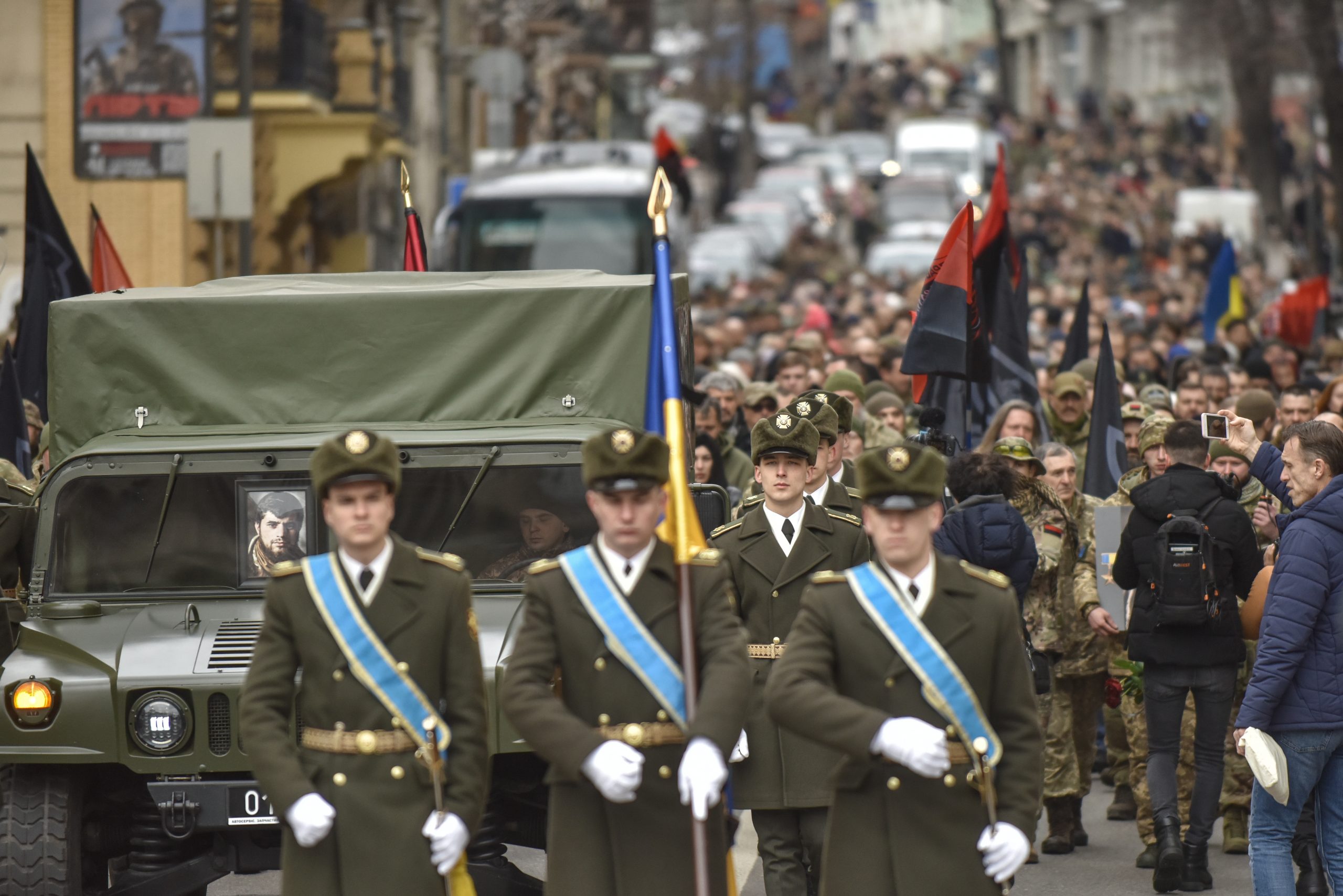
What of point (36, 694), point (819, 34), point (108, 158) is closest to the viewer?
point (36, 694)

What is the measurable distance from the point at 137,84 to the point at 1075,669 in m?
17.0

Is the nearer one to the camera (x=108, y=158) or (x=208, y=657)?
(x=208, y=657)

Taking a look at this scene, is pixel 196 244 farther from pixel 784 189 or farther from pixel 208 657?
pixel 784 189

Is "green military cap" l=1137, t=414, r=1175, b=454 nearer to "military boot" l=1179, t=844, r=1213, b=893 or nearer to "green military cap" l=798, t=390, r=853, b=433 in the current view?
"green military cap" l=798, t=390, r=853, b=433

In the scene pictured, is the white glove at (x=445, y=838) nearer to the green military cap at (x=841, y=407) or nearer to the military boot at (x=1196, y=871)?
the green military cap at (x=841, y=407)

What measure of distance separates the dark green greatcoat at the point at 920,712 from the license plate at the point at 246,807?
2.48 meters

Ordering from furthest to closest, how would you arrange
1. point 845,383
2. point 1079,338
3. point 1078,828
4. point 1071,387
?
1. point 1079,338
2. point 1071,387
3. point 845,383
4. point 1078,828

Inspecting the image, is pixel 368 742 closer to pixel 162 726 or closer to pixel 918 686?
pixel 918 686

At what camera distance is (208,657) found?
8.08 meters

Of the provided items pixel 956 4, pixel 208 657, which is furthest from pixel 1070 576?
pixel 956 4

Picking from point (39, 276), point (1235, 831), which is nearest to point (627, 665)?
point (1235, 831)

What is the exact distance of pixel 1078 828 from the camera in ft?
35.3

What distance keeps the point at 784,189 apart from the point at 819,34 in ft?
216

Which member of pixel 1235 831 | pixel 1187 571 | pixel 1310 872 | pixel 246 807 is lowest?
pixel 1235 831
